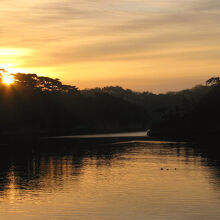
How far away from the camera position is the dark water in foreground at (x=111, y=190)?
38.5 metres

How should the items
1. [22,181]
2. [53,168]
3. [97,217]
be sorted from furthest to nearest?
1. [53,168]
2. [22,181]
3. [97,217]

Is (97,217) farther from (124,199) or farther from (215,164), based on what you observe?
(215,164)

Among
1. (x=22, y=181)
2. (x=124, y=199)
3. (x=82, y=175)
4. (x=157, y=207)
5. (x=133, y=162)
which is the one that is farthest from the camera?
(x=133, y=162)

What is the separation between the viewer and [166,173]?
65.2m

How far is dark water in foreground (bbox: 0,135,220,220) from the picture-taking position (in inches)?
1515

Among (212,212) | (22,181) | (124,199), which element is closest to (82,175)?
(22,181)

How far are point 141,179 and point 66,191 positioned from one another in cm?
1251

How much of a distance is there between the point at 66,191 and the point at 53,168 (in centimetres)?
2438

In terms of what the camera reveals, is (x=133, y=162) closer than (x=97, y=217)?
No

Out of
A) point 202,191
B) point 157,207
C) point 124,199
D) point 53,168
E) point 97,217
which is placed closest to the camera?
point 97,217

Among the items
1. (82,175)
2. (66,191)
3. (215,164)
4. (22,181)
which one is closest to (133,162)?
(215,164)

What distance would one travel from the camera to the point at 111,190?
50.1 meters

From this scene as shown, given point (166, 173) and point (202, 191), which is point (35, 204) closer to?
point (202, 191)

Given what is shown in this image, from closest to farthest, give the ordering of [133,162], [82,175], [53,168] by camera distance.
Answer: [82,175] < [53,168] < [133,162]
